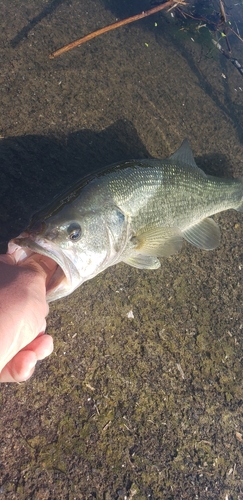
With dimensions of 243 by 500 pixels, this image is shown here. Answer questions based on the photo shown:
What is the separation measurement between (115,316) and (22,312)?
1.35 metres

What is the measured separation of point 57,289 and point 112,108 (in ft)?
8.99

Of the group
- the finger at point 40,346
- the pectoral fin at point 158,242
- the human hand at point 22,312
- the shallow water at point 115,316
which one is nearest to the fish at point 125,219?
the pectoral fin at point 158,242

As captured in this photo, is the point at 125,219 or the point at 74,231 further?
the point at 125,219

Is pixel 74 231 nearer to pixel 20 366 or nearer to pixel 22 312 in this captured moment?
pixel 22 312

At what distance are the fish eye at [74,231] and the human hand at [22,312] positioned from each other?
24 centimetres

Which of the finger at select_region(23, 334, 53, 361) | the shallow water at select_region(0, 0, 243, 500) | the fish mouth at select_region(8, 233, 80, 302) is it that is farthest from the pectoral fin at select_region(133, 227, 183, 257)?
the finger at select_region(23, 334, 53, 361)

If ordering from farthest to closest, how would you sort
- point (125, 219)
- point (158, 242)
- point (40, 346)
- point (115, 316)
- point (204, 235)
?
point (204, 235)
point (115, 316)
point (158, 242)
point (125, 219)
point (40, 346)

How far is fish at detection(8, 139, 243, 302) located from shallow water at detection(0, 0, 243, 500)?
485 millimetres

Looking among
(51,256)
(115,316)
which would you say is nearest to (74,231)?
(51,256)

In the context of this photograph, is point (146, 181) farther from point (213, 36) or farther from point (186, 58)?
point (213, 36)

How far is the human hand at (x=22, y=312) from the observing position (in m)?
1.63

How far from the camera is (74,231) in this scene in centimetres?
214

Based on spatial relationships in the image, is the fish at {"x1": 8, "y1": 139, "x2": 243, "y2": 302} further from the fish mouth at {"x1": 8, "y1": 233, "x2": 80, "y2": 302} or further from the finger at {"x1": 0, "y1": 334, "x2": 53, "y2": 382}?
the finger at {"x1": 0, "y1": 334, "x2": 53, "y2": 382}

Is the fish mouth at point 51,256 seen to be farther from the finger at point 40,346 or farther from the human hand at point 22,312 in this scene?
the finger at point 40,346
